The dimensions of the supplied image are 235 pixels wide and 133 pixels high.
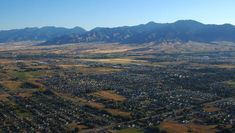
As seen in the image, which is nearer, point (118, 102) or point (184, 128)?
point (184, 128)

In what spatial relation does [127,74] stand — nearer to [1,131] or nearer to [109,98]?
[109,98]

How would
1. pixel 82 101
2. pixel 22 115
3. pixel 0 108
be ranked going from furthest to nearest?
pixel 82 101 < pixel 0 108 < pixel 22 115

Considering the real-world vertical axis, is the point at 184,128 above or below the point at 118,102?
below

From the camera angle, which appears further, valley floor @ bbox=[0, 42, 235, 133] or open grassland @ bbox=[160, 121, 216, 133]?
valley floor @ bbox=[0, 42, 235, 133]

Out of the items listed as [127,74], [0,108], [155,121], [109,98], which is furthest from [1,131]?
[127,74]

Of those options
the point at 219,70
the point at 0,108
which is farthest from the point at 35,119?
the point at 219,70

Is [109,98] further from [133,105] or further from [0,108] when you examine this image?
[0,108]

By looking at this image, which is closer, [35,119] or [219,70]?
[35,119]

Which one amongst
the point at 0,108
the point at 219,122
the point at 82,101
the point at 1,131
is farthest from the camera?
the point at 82,101

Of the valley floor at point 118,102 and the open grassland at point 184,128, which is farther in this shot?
the valley floor at point 118,102
